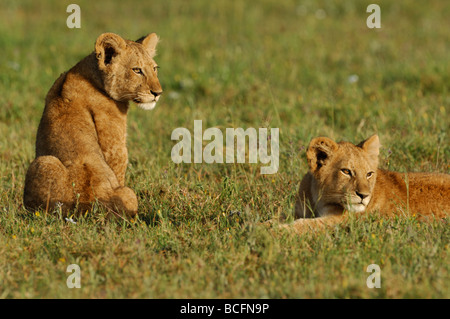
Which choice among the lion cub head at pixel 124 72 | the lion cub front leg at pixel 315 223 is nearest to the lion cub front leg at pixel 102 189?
the lion cub head at pixel 124 72

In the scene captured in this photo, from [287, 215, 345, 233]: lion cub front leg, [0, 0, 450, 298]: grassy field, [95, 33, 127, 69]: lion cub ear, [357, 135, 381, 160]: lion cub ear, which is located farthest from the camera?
[95, 33, 127, 69]: lion cub ear

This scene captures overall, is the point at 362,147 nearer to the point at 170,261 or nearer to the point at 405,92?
the point at 170,261

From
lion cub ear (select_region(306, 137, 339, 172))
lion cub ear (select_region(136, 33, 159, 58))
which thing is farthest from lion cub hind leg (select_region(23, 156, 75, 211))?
lion cub ear (select_region(306, 137, 339, 172))

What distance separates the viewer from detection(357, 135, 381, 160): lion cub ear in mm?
5375

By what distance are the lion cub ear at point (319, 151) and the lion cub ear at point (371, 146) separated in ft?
0.93

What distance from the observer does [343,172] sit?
5.18m

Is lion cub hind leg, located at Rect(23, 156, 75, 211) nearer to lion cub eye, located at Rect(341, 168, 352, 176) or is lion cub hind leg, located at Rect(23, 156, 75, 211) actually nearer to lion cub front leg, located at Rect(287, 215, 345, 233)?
lion cub front leg, located at Rect(287, 215, 345, 233)

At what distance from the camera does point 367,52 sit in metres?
11.3

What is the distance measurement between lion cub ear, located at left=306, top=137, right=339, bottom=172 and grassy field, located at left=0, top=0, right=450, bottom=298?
14.8 inches

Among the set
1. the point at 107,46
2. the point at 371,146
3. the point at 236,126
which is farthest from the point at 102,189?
the point at 236,126

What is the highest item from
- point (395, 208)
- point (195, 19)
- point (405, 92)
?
point (195, 19)

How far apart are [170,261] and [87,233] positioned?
77 centimetres

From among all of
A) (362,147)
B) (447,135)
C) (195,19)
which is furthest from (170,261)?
(195,19)

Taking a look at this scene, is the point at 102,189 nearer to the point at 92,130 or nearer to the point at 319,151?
the point at 92,130
